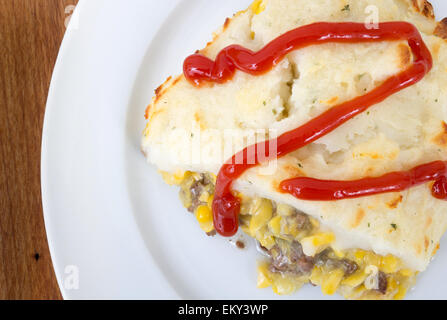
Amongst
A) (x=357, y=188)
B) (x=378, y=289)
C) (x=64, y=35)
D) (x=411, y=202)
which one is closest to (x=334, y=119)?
(x=357, y=188)

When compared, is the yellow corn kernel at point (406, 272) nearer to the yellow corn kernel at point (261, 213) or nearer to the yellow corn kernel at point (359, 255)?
the yellow corn kernel at point (359, 255)

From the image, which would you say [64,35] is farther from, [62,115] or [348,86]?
[348,86]

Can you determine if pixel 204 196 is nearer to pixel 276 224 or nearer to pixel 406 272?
A: pixel 276 224

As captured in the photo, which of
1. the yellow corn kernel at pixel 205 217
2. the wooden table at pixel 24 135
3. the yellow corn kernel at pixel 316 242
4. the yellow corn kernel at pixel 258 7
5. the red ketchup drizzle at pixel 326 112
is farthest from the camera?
the wooden table at pixel 24 135

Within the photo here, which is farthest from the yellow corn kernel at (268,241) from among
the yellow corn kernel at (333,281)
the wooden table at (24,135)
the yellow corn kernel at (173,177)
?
the wooden table at (24,135)
